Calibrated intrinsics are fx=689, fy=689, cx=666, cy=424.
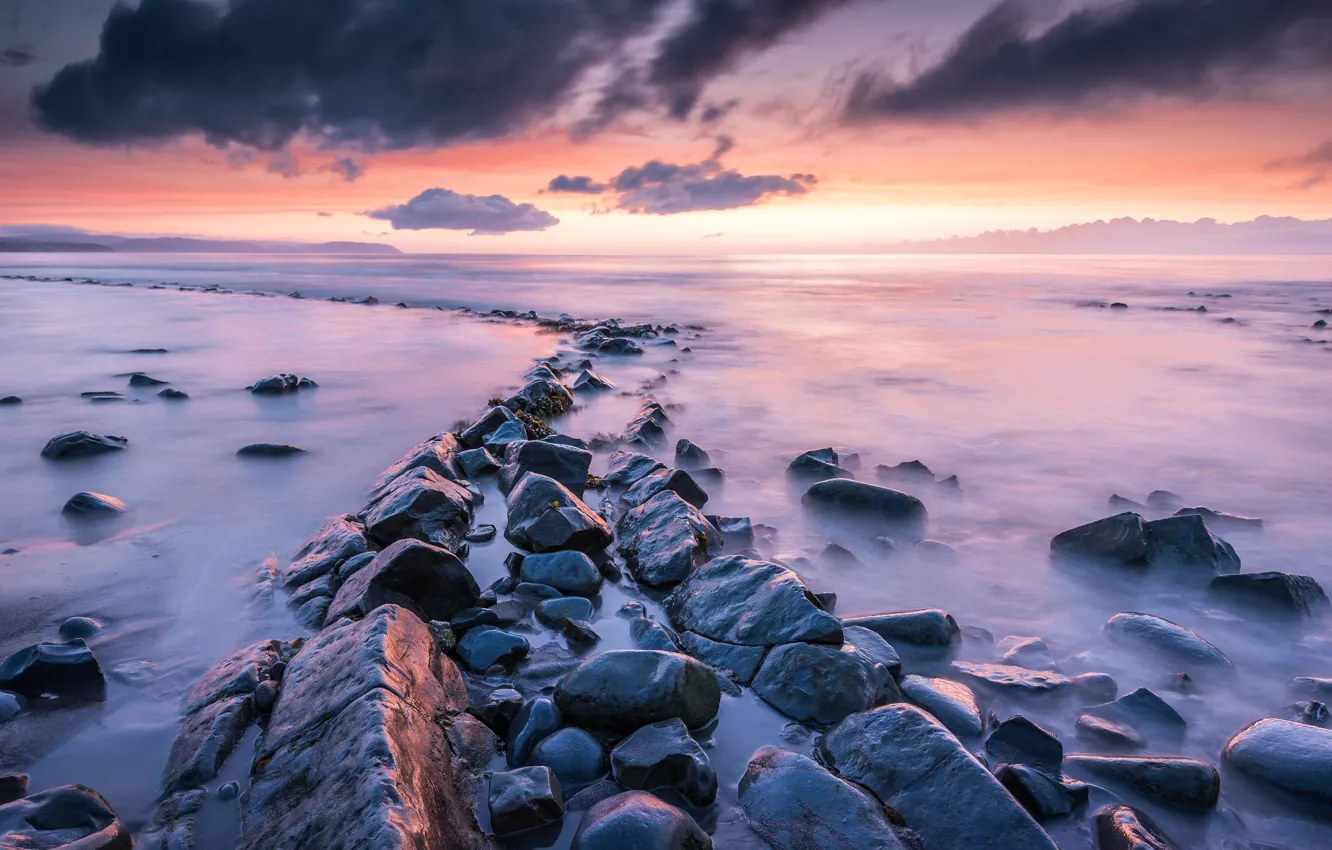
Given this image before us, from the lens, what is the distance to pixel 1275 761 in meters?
3.34

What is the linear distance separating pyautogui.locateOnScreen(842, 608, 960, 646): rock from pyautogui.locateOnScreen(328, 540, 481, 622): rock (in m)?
2.56

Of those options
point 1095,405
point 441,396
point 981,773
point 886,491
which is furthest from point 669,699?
point 1095,405

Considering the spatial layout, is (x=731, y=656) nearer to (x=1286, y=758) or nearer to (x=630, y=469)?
(x=1286, y=758)

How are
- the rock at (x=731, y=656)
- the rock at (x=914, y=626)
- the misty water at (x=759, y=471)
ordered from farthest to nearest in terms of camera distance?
the rock at (x=914, y=626) → the rock at (x=731, y=656) → the misty water at (x=759, y=471)

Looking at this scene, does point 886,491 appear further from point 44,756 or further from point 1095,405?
point 1095,405

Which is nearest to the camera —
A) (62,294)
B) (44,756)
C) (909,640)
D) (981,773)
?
(981,773)

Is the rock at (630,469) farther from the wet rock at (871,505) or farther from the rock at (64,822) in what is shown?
the rock at (64,822)

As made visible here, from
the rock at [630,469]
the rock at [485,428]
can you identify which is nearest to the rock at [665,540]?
the rock at [630,469]

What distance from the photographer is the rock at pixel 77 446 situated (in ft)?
27.1

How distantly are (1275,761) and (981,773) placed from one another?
166cm

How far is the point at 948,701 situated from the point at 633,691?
1777 millimetres

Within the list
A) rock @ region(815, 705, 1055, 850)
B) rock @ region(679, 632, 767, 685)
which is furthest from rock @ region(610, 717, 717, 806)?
rock @ region(679, 632, 767, 685)

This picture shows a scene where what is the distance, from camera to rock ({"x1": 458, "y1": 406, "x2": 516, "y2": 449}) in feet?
28.3

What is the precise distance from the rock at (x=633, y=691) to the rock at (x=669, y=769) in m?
0.21
